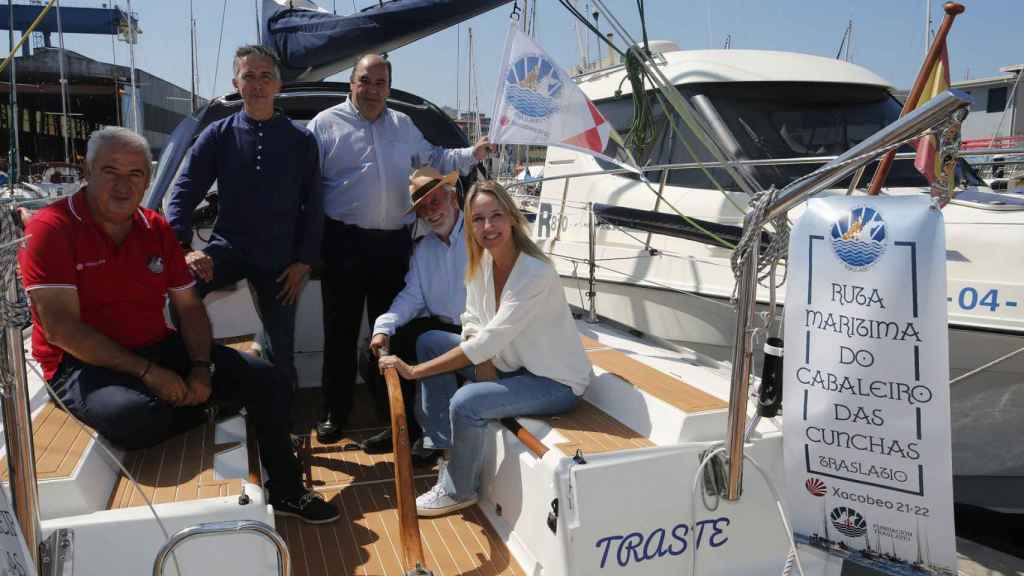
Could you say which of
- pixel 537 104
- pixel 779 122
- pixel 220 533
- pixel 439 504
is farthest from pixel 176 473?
pixel 779 122

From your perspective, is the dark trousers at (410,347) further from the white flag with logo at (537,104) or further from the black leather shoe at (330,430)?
the white flag with logo at (537,104)

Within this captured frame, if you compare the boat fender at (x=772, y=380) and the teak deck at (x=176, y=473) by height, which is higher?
the boat fender at (x=772, y=380)

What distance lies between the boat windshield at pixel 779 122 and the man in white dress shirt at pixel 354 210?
7.62ft

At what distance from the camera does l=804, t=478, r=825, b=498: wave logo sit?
1.85m

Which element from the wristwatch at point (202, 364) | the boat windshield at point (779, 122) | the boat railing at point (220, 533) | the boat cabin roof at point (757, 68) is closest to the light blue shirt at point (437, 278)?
the wristwatch at point (202, 364)

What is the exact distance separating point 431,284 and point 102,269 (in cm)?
135

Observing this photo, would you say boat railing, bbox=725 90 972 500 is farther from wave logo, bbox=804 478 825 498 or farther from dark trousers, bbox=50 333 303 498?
dark trousers, bbox=50 333 303 498

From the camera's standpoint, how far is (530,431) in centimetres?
254

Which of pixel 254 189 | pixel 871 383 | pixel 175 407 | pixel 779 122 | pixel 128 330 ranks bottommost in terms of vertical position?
pixel 175 407

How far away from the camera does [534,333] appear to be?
8.75 feet

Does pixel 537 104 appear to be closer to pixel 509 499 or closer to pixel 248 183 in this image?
pixel 248 183

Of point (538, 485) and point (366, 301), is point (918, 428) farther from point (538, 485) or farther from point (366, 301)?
point (366, 301)

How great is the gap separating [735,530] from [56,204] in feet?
7.45

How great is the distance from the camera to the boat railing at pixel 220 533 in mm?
1563
